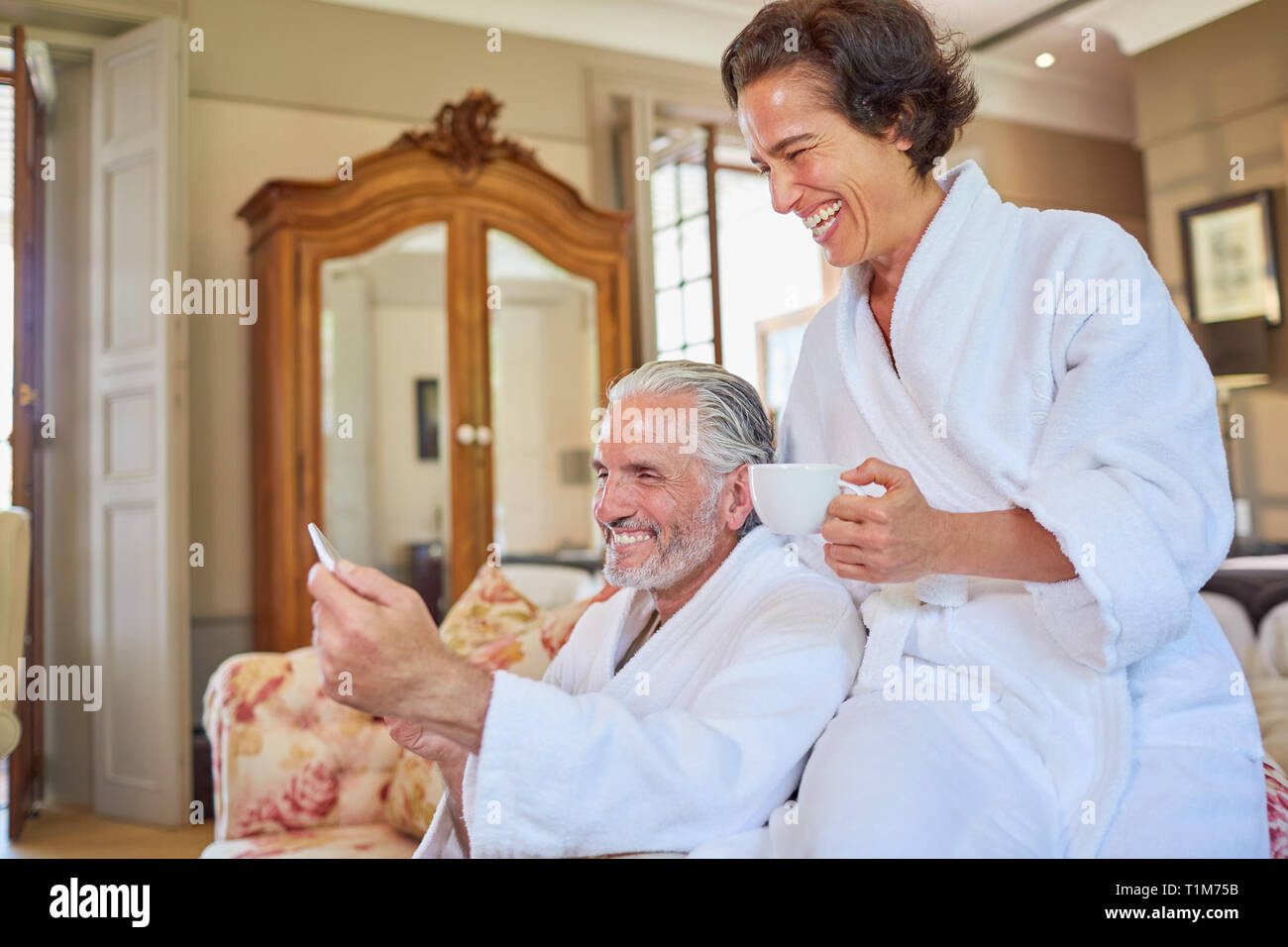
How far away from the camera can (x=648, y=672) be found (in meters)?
1.28

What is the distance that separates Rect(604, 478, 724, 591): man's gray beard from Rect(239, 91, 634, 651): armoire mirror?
228 cm

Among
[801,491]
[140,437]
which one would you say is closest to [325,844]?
[801,491]

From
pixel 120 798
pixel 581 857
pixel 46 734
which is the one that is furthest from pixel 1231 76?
pixel 46 734

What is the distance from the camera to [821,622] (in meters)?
1.18

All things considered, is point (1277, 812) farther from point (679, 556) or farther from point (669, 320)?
point (669, 320)

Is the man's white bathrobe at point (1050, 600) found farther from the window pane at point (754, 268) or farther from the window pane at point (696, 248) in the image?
the window pane at point (696, 248)

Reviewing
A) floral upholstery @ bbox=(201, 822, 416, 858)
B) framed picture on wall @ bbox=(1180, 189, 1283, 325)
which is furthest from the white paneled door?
framed picture on wall @ bbox=(1180, 189, 1283, 325)

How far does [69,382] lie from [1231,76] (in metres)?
4.55

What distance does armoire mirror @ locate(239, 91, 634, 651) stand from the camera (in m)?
3.44

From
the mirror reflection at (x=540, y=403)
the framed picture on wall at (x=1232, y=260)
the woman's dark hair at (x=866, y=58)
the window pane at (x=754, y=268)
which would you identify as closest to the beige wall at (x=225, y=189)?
the mirror reflection at (x=540, y=403)

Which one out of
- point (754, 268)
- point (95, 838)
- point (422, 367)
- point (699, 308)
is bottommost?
point (95, 838)

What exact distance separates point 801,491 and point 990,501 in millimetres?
277
